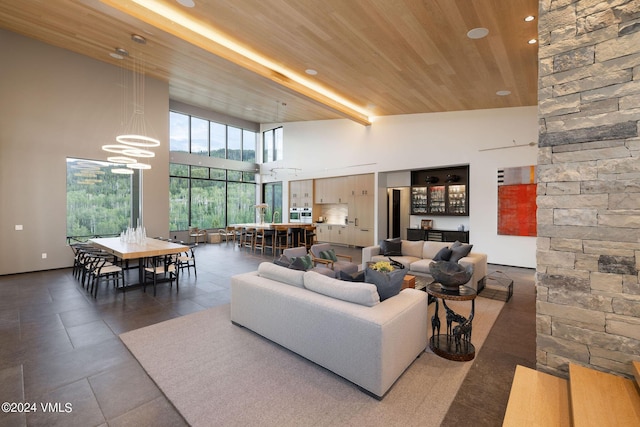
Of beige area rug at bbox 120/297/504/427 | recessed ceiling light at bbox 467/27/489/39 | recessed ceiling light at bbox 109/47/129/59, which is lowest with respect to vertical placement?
beige area rug at bbox 120/297/504/427

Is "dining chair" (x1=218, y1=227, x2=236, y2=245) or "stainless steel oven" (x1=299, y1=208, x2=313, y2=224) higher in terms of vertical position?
"stainless steel oven" (x1=299, y1=208, x2=313, y2=224)

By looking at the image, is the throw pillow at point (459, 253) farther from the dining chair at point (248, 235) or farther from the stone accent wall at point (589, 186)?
the dining chair at point (248, 235)

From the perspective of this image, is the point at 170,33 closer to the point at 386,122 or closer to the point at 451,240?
the point at 386,122

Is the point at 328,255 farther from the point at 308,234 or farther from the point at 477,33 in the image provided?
the point at 477,33

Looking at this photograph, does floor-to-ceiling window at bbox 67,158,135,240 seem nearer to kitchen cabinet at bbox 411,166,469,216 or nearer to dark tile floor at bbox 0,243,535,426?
dark tile floor at bbox 0,243,535,426

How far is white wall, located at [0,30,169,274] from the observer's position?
20.0 feet

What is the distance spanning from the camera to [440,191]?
8.39 metres

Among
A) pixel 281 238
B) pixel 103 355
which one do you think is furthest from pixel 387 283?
pixel 281 238

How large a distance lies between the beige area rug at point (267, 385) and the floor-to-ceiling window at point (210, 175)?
8702 mm

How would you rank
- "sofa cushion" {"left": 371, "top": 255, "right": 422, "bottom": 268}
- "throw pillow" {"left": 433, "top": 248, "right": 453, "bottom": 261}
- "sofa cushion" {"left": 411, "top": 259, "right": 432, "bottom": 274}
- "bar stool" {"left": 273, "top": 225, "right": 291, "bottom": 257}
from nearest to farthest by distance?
1. "throw pillow" {"left": 433, "top": 248, "right": 453, "bottom": 261}
2. "sofa cushion" {"left": 411, "top": 259, "right": 432, "bottom": 274}
3. "sofa cushion" {"left": 371, "top": 255, "right": 422, "bottom": 268}
4. "bar stool" {"left": 273, "top": 225, "right": 291, "bottom": 257}

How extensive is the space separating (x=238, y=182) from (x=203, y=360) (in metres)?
11.0

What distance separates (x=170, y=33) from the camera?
4297 mm

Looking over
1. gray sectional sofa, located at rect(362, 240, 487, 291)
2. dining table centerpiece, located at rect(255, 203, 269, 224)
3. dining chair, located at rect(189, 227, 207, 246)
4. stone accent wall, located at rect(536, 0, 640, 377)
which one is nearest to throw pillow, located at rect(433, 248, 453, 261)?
gray sectional sofa, located at rect(362, 240, 487, 291)

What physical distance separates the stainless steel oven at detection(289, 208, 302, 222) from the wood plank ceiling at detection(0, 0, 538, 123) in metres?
5.69
